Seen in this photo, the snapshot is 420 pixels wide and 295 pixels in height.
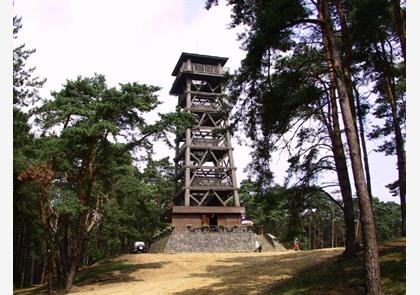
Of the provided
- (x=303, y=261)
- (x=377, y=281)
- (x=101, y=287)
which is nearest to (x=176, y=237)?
(x=101, y=287)

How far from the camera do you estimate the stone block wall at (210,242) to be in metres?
26.8

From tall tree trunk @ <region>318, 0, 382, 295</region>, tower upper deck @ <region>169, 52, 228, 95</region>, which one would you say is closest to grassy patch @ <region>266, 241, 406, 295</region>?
tall tree trunk @ <region>318, 0, 382, 295</region>

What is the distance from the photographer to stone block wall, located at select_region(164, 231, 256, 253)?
2678 centimetres

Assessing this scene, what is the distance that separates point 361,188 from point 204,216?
24.5m

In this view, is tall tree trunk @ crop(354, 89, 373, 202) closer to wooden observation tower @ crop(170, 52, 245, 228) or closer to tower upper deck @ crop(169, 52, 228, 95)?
wooden observation tower @ crop(170, 52, 245, 228)

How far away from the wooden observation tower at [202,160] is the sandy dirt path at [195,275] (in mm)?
9139

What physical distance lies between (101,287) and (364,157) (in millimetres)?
10860

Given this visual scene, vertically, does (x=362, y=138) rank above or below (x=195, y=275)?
above

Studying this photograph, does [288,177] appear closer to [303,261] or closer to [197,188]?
[303,261]

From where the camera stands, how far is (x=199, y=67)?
35844mm

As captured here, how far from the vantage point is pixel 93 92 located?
659 inches

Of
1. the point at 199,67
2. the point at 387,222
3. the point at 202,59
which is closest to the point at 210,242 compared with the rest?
the point at 199,67

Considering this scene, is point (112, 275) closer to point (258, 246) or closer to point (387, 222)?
point (258, 246)

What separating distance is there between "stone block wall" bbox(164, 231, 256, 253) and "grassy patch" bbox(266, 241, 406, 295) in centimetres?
1590
